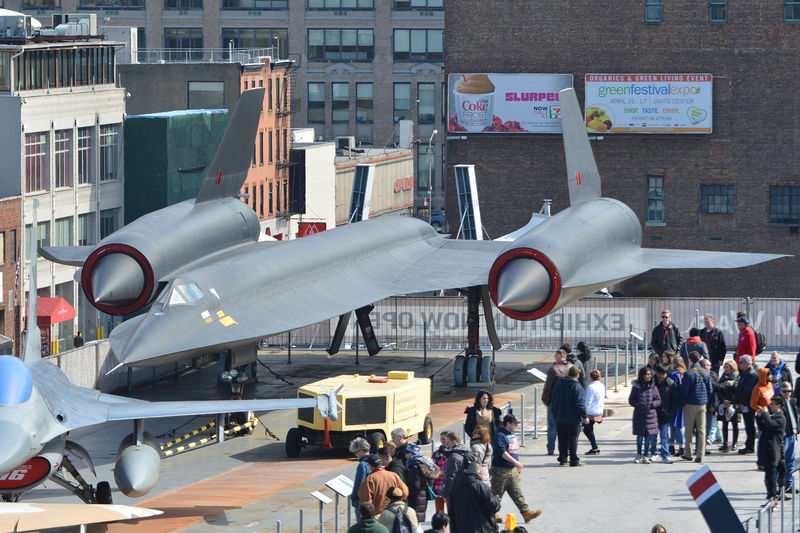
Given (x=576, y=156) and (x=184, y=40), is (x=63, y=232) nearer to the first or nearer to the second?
(x=576, y=156)

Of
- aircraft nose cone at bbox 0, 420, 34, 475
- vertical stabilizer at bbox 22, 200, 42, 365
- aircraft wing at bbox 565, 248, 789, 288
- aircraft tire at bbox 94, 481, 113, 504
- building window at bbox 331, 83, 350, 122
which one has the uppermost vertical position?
building window at bbox 331, 83, 350, 122

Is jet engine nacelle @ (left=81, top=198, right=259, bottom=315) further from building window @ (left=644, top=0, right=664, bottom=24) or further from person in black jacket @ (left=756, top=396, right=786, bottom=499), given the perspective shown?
building window @ (left=644, top=0, right=664, bottom=24)

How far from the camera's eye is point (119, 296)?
34594 mm

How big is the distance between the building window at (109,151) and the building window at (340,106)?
62.4 m

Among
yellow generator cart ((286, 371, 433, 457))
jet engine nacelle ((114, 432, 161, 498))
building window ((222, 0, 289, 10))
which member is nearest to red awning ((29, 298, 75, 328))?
yellow generator cart ((286, 371, 433, 457))

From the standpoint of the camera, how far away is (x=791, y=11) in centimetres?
7144

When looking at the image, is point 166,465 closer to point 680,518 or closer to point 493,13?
point 680,518

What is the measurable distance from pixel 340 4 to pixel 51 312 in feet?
255

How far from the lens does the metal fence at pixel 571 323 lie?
45594 mm

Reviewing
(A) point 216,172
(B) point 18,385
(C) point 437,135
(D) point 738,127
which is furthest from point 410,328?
(C) point 437,135

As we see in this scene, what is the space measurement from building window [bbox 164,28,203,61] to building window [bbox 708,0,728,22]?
58.8m

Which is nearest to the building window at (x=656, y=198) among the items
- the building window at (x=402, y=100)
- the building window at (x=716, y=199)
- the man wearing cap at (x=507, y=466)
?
the building window at (x=716, y=199)

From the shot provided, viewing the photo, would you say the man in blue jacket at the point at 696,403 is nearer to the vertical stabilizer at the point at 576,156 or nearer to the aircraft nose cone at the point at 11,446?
the aircraft nose cone at the point at 11,446

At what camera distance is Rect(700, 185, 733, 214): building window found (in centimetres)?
7325
